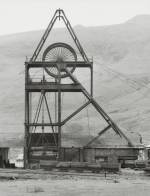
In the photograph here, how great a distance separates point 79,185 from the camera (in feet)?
102

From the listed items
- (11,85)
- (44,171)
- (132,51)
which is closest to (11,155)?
(44,171)

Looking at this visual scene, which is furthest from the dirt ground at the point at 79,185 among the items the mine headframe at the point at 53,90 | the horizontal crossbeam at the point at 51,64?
the horizontal crossbeam at the point at 51,64

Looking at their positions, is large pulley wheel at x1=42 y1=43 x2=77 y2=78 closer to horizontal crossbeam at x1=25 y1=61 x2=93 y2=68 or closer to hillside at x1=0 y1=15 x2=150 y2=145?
horizontal crossbeam at x1=25 y1=61 x2=93 y2=68

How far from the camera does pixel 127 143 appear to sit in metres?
45.1

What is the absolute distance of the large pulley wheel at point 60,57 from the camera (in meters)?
44.8

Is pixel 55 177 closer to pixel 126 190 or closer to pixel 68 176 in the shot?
pixel 68 176

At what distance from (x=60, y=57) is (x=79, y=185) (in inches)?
630

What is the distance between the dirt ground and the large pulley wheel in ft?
36.5

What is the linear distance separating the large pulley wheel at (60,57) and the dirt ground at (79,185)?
1112 cm

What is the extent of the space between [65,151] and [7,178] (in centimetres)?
915

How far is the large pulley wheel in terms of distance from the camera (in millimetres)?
44844

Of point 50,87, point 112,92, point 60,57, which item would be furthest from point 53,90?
point 112,92

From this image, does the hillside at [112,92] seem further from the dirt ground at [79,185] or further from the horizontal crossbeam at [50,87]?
the dirt ground at [79,185]

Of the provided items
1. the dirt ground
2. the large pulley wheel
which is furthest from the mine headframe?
the dirt ground
